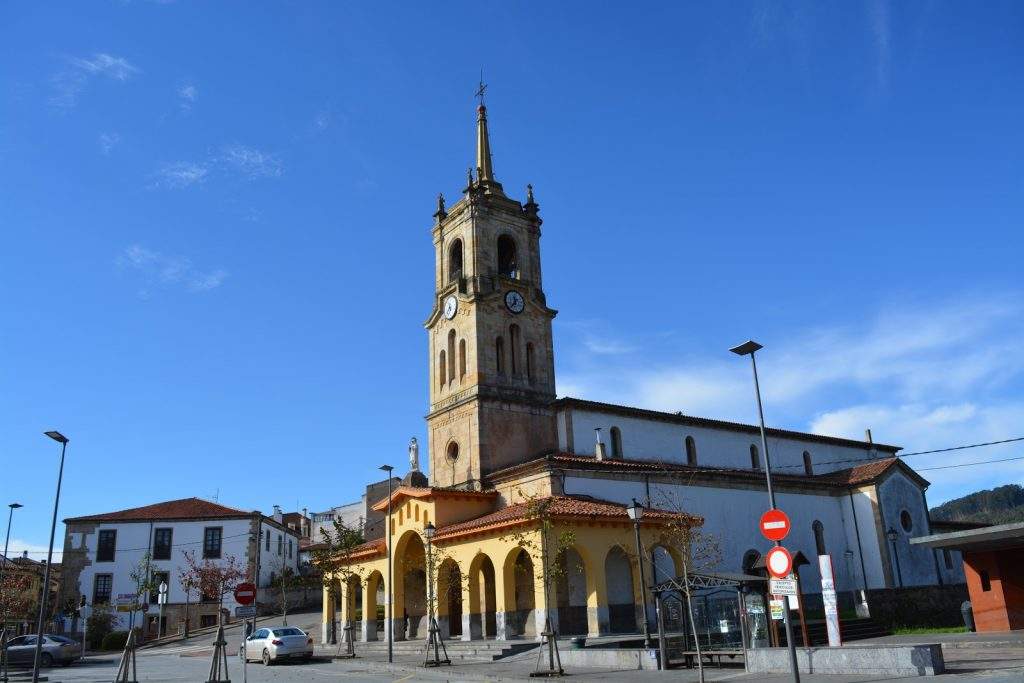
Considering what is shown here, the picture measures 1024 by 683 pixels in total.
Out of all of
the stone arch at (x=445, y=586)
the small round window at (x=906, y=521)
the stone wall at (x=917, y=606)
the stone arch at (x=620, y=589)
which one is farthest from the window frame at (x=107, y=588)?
the small round window at (x=906, y=521)

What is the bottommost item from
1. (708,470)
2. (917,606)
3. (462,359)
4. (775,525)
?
(917,606)

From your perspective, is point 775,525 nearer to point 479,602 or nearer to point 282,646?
point 479,602

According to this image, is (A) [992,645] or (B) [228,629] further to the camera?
(B) [228,629]

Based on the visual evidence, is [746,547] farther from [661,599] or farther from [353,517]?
[353,517]

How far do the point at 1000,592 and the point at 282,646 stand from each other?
25259 mm

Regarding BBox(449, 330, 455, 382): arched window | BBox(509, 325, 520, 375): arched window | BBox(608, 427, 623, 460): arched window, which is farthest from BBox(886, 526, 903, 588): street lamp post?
BBox(449, 330, 455, 382): arched window

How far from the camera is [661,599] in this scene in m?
21.4

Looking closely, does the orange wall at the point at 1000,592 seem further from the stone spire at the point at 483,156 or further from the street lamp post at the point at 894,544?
the stone spire at the point at 483,156

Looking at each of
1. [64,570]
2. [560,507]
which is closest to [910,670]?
[560,507]

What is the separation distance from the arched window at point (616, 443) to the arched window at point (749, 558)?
7.24 meters

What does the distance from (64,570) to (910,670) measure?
5645cm

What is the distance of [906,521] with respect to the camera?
4309cm

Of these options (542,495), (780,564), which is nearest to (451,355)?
(542,495)

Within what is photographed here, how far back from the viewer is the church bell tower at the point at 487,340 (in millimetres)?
36469
